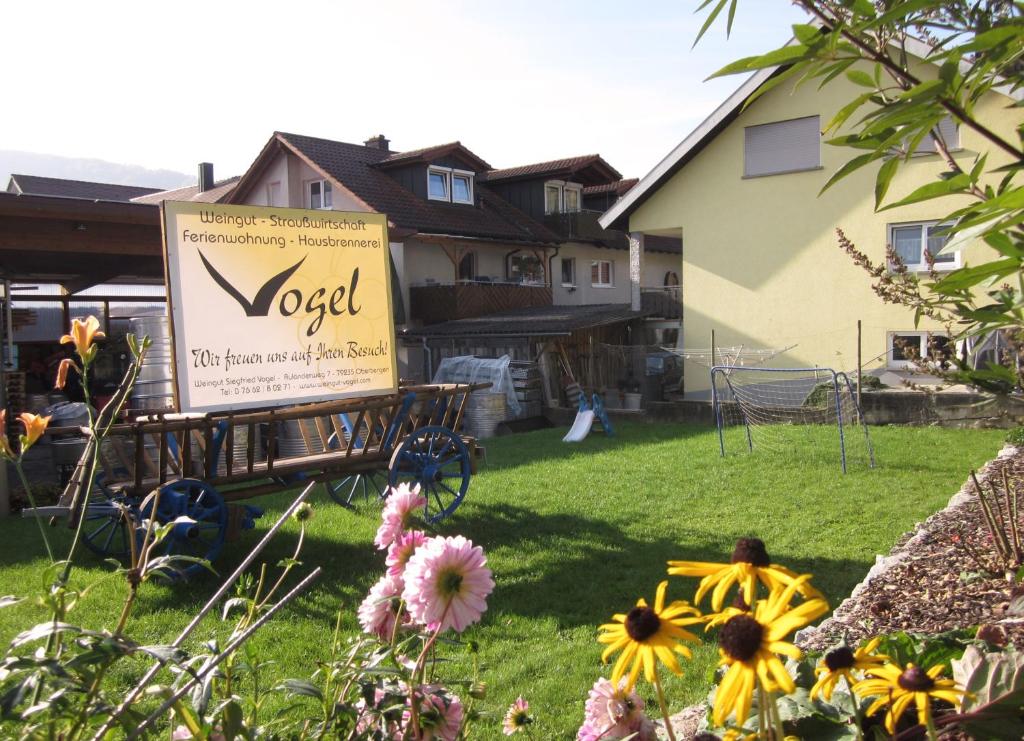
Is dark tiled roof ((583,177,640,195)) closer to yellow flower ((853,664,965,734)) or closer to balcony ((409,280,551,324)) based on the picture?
balcony ((409,280,551,324))

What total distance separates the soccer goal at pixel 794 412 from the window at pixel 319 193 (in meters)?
13.5

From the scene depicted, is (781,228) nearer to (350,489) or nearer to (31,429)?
(350,489)

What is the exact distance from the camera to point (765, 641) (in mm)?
1104

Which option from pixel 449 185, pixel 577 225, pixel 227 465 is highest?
pixel 449 185

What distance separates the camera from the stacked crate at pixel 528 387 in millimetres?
19938

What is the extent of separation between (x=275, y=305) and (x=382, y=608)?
5708mm

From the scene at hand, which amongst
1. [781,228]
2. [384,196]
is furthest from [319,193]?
[781,228]

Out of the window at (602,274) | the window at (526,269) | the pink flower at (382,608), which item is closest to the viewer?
the pink flower at (382,608)

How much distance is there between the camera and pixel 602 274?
1296 inches

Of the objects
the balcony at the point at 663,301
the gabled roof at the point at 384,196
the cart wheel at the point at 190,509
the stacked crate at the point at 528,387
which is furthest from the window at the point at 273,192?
the cart wheel at the point at 190,509

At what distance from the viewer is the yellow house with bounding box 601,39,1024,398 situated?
17.7 meters

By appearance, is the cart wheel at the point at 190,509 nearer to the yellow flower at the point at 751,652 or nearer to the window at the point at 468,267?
the yellow flower at the point at 751,652

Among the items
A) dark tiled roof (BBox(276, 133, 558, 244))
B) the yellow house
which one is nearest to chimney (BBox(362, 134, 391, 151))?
dark tiled roof (BBox(276, 133, 558, 244))

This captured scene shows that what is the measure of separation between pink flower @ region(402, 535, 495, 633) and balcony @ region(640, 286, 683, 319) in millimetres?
26687
